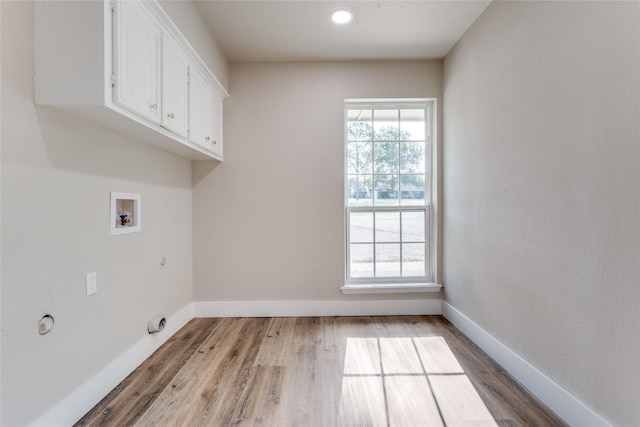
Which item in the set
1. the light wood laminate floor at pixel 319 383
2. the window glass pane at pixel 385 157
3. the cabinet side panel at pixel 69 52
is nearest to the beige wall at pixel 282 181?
the window glass pane at pixel 385 157

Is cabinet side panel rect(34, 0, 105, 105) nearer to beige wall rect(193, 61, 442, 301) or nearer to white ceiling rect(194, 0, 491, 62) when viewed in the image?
white ceiling rect(194, 0, 491, 62)

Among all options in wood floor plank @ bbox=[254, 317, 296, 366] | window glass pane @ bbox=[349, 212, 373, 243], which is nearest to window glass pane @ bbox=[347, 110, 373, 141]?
window glass pane @ bbox=[349, 212, 373, 243]

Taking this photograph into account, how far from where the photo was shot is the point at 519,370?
5.84 feet

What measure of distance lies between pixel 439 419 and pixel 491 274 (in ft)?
3.60

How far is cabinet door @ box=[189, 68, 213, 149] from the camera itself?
2074mm

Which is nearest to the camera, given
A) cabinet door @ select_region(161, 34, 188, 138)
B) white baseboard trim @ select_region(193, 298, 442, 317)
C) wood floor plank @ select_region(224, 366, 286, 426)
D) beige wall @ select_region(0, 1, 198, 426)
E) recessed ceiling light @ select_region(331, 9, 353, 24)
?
beige wall @ select_region(0, 1, 198, 426)

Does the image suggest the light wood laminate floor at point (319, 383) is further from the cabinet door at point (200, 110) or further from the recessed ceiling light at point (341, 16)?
the recessed ceiling light at point (341, 16)

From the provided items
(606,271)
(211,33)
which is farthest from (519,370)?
(211,33)

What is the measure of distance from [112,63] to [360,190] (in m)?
2.24

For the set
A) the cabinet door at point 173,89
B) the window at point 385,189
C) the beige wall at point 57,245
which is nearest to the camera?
the beige wall at point 57,245

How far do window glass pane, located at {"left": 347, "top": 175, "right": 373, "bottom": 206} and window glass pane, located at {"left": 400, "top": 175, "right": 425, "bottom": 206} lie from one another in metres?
0.35

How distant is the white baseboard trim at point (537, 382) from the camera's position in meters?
1.37

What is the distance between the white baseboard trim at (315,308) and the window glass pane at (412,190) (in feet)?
3.40

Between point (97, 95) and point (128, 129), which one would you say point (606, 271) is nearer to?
point (97, 95)
